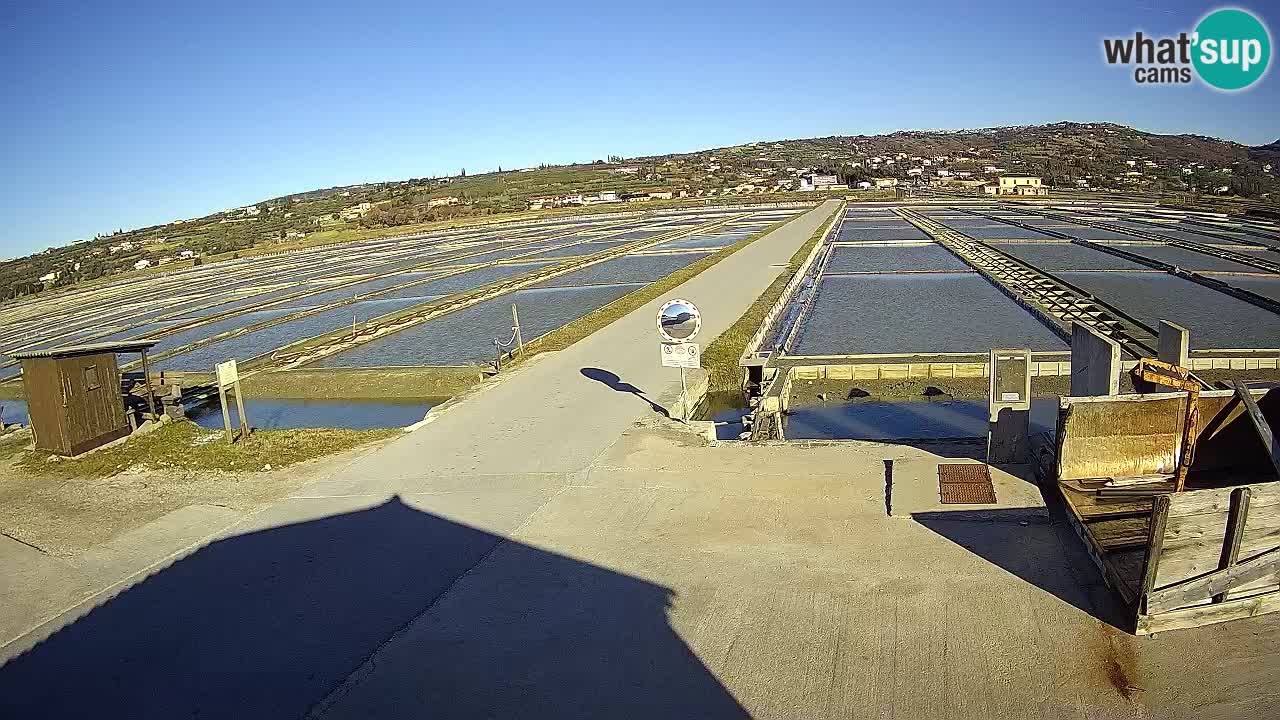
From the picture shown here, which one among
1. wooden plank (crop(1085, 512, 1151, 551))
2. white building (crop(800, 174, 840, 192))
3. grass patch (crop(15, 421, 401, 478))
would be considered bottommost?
grass patch (crop(15, 421, 401, 478))

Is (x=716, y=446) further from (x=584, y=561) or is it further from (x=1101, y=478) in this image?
(x=1101, y=478)

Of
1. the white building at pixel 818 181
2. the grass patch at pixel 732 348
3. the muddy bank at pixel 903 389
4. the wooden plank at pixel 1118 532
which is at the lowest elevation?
the muddy bank at pixel 903 389

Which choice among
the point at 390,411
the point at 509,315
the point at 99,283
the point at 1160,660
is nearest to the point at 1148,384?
the point at 1160,660

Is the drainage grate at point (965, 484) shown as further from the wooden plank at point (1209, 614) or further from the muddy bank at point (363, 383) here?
the muddy bank at point (363, 383)

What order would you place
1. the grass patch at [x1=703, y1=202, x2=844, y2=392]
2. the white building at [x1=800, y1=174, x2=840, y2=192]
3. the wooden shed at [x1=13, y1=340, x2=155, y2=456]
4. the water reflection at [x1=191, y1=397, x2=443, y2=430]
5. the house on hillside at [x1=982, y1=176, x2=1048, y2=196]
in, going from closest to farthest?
the wooden shed at [x1=13, y1=340, x2=155, y2=456] < the grass patch at [x1=703, y1=202, x2=844, y2=392] < the water reflection at [x1=191, y1=397, x2=443, y2=430] < the house on hillside at [x1=982, y1=176, x2=1048, y2=196] < the white building at [x1=800, y1=174, x2=840, y2=192]

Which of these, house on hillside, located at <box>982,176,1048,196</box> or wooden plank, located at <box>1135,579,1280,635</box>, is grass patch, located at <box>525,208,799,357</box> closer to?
wooden plank, located at <box>1135,579,1280,635</box>

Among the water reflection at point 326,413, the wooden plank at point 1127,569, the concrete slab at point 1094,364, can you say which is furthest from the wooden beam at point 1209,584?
the water reflection at point 326,413

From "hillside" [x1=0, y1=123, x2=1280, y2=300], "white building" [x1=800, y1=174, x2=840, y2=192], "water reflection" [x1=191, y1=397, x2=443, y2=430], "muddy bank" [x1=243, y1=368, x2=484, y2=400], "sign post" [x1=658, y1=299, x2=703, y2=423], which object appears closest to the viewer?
"sign post" [x1=658, y1=299, x2=703, y2=423]

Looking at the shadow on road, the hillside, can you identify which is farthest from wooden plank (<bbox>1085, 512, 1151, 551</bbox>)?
the hillside
